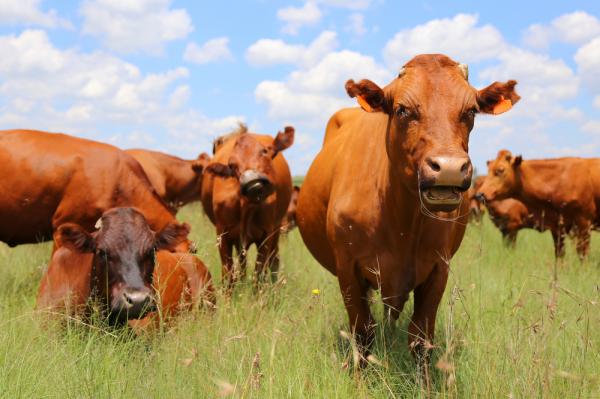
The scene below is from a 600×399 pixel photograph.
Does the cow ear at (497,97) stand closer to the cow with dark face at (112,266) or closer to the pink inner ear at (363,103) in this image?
the pink inner ear at (363,103)

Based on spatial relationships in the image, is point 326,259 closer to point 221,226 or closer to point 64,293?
point 64,293

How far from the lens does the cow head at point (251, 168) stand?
7.06m

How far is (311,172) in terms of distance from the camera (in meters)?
5.67

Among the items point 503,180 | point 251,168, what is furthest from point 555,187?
point 251,168

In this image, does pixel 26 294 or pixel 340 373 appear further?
pixel 26 294

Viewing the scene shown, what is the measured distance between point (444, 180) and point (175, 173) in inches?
460

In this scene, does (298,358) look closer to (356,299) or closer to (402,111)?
(356,299)

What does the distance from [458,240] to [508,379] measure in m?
1.31

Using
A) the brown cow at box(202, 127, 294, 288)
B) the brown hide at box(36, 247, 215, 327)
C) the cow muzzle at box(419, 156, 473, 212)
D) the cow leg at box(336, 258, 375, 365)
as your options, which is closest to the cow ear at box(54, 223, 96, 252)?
the brown hide at box(36, 247, 215, 327)

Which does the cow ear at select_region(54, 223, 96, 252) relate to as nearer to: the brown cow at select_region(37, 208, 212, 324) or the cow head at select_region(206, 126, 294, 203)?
the brown cow at select_region(37, 208, 212, 324)

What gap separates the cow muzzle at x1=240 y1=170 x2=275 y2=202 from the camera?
276 inches

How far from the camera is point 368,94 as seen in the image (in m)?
3.56

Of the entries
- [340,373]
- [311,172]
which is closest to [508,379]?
[340,373]

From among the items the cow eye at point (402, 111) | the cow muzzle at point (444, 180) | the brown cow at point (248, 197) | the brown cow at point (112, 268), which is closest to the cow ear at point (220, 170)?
the brown cow at point (248, 197)
